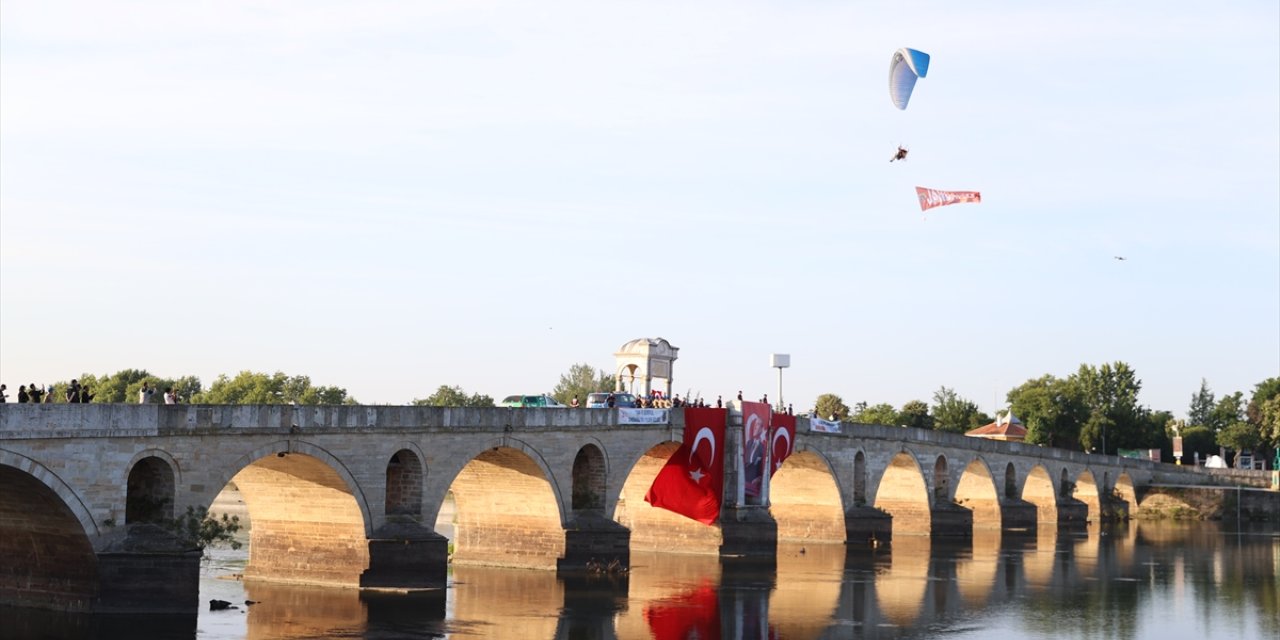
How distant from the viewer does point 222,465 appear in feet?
112

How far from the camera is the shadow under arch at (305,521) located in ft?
125

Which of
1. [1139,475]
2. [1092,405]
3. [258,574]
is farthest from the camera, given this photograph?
[1092,405]

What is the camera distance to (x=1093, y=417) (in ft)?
420

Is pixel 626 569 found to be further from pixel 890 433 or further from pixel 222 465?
pixel 890 433

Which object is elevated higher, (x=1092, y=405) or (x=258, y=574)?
(x=1092, y=405)

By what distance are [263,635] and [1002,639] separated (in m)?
17.6

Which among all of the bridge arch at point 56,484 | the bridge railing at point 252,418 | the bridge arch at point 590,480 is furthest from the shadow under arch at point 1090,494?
the bridge arch at point 56,484

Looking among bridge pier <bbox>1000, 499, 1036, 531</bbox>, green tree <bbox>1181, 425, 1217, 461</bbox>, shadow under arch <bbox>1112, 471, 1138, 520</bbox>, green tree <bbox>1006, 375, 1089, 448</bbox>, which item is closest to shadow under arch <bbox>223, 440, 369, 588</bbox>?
bridge pier <bbox>1000, 499, 1036, 531</bbox>

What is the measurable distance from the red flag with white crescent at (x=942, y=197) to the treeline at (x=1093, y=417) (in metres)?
74.5

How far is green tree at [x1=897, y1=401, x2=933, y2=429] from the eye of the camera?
428 feet

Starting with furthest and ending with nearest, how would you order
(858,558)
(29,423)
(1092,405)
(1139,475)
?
(1092,405) → (1139,475) → (858,558) → (29,423)

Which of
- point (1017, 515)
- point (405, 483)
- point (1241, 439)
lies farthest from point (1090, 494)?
point (405, 483)

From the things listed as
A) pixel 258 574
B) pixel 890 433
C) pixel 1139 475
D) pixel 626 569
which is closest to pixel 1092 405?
pixel 1139 475

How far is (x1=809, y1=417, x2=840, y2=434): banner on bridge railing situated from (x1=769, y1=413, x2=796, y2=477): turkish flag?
2512 mm
